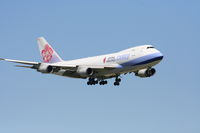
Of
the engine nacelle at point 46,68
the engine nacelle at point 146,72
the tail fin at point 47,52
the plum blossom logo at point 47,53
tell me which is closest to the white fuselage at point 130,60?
the engine nacelle at point 146,72

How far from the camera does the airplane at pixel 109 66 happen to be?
79.1 m

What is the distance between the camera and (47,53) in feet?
322

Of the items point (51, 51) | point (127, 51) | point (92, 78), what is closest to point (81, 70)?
point (92, 78)

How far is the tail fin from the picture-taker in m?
96.2

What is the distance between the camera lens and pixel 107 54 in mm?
84125

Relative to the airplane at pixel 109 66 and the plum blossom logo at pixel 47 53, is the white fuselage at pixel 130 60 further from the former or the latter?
the plum blossom logo at pixel 47 53

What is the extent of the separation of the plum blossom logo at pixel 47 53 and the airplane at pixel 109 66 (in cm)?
863

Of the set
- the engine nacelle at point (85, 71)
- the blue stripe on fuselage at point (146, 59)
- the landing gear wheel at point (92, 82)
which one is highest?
the blue stripe on fuselage at point (146, 59)

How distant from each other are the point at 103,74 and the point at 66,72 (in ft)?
26.4

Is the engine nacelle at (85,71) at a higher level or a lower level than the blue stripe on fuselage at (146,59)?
lower

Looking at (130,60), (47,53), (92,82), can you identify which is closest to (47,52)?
(47,53)

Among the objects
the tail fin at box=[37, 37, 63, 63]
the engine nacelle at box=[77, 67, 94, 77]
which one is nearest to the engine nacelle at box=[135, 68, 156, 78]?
the engine nacelle at box=[77, 67, 94, 77]

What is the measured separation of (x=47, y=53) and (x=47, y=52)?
0.22 m

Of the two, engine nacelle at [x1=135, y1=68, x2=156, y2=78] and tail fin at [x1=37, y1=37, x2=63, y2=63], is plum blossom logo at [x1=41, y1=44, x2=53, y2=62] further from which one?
engine nacelle at [x1=135, y1=68, x2=156, y2=78]
